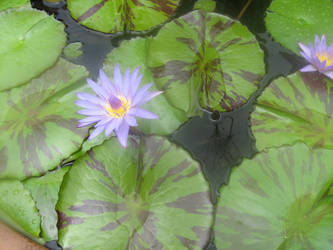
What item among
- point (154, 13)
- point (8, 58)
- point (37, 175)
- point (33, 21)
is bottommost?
point (37, 175)

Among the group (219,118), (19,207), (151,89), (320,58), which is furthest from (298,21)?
(19,207)

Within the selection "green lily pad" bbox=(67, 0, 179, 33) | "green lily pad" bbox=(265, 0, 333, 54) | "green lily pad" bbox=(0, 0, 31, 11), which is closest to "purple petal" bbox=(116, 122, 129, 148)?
"green lily pad" bbox=(67, 0, 179, 33)

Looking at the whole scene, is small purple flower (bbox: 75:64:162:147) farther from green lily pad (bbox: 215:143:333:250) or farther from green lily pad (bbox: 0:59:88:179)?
green lily pad (bbox: 215:143:333:250)

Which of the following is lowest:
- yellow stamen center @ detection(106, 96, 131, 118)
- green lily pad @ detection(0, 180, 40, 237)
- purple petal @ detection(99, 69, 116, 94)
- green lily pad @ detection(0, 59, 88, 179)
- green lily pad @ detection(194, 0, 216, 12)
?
green lily pad @ detection(0, 180, 40, 237)

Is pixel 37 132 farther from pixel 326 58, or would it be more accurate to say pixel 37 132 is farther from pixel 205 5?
pixel 326 58

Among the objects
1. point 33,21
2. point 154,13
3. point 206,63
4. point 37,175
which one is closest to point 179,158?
point 206,63

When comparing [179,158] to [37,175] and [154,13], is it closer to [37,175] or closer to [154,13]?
[37,175]

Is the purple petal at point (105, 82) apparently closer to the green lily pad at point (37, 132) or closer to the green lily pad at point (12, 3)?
the green lily pad at point (37, 132)
